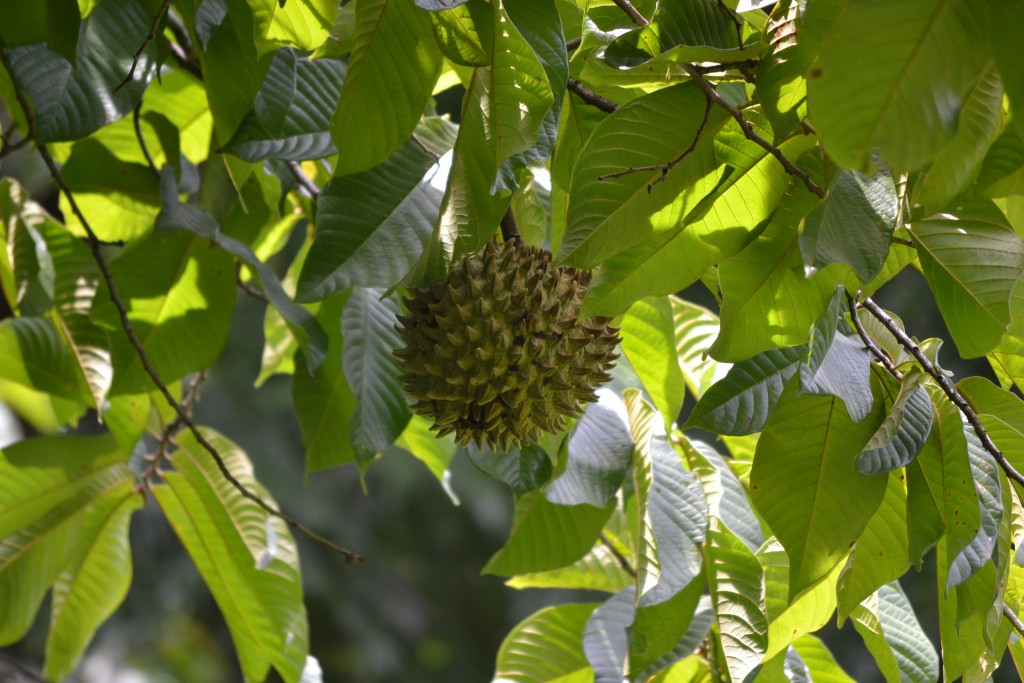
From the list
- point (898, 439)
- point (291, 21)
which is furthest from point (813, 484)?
point (291, 21)

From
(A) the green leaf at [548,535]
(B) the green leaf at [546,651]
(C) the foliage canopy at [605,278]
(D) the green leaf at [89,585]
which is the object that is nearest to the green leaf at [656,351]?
(C) the foliage canopy at [605,278]

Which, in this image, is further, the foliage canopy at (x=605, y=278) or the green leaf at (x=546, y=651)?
the green leaf at (x=546, y=651)

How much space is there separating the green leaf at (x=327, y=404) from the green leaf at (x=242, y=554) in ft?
0.78

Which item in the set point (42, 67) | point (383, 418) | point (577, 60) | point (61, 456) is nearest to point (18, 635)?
point (61, 456)

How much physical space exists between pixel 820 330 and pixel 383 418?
59cm

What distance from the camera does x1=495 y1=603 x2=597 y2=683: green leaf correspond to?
4.79ft

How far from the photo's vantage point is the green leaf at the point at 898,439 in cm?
92

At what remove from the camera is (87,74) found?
1.14 meters

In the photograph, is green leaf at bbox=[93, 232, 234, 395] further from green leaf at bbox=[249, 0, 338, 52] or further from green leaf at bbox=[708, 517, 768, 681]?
green leaf at bbox=[708, 517, 768, 681]

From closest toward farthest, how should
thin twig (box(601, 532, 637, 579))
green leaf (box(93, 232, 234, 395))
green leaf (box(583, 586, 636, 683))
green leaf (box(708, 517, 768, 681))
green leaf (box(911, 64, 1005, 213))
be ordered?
green leaf (box(911, 64, 1005, 213))
green leaf (box(708, 517, 768, 681))
green leaf (box(583, 586, 636, 683))
green leaf (box(93, 232, 234, 395))
thin twig (box(601, 532, 637, 579))

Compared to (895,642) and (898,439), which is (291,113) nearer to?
(898,439)

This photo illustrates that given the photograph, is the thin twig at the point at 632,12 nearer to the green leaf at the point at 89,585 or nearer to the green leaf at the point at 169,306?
the green leaf at the point at 169,306

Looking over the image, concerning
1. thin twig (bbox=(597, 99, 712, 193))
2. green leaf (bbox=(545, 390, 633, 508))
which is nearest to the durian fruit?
green leaf (bbox=(545, 390, 633, 508))

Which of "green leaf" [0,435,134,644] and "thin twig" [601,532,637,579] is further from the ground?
"green leaf" [0,435,134,644]
